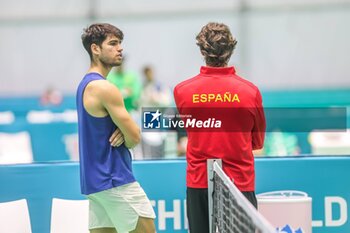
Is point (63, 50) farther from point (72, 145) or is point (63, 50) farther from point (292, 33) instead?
point (72, 145)

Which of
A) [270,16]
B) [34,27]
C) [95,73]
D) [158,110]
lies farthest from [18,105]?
[95,73]

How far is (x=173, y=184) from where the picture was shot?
6215 millimetres

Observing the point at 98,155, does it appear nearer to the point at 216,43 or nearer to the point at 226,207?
the point at 226,207

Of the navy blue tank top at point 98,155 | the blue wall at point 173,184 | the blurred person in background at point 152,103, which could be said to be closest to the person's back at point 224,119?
the navy blue tank top at point 98,155

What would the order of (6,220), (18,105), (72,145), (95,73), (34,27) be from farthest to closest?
(34,27) → (18,105) → (72,145) → (6,220) → (95,73)

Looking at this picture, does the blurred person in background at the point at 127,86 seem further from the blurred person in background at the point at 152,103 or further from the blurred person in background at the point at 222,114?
the blurred person in background at the point at 222,114

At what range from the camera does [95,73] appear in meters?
5.00

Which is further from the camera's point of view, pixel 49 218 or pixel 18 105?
pixel 18 105

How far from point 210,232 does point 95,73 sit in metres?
1.08

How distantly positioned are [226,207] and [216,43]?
2.90ft

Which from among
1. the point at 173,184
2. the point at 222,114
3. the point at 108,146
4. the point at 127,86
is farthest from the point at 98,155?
the point at 127,86

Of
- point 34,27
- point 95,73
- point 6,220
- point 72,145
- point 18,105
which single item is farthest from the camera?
point 34,27

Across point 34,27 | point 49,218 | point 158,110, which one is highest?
point 34,27

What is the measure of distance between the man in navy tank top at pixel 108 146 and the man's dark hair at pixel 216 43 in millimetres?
493
